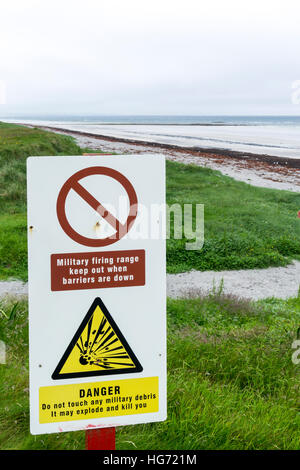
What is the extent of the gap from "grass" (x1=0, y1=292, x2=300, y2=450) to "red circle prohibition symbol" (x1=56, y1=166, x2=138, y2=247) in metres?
1.13

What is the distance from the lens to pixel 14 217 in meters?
11.6

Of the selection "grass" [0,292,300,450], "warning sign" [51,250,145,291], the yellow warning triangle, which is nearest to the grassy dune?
"grass" [0,292,300,450]

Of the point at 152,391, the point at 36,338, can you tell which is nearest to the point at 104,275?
the point at 36,338

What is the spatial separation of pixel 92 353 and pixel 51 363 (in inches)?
6.5

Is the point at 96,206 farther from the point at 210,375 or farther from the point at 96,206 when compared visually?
the point at 210,375

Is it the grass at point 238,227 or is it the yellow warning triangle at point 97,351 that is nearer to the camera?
the yellow warning triangle at point 97,351

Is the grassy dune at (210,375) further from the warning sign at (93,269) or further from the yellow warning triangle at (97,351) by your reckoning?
the warning sign at (93,269)

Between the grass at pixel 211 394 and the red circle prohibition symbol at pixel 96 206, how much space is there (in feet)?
3.70

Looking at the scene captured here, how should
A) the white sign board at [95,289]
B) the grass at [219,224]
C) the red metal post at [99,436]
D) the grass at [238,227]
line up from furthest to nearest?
the grass at [238,227] → the grass at [219,224] → the red metal post at [99,436] → the white sign board at [95,289]

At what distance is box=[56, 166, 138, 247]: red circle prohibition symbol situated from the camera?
1.93 metres

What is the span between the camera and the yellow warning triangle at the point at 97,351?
1.97 metres

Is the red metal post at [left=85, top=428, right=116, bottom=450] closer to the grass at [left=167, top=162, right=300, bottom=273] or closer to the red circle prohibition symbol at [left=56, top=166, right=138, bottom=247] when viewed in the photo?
the red circle prohibition symbol at [left=56, top=166, right=138, bottom=247]

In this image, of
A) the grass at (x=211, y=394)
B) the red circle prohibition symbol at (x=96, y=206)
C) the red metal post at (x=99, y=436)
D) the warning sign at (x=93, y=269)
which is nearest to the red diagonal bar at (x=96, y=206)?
the red circle prohibition symbol at (x=96, y=206)

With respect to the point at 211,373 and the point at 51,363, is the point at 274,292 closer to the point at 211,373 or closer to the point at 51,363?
the point at 211,373
